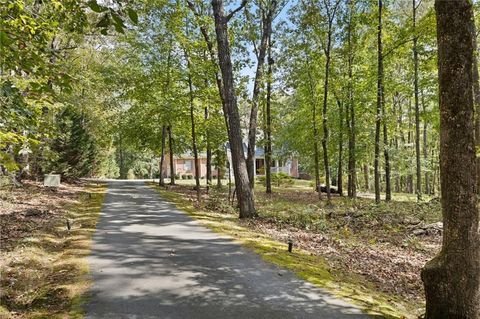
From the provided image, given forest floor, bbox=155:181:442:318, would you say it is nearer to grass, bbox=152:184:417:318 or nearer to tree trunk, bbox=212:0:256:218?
grass, bbox=152:184:417:318

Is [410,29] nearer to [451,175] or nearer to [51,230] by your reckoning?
[451,175]

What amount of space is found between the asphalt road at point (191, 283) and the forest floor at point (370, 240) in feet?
3.77

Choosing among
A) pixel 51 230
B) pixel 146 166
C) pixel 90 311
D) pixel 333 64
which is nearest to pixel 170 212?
pixel 51 230

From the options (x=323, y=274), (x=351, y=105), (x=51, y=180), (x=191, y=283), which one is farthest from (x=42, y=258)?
(x=351, y=105)

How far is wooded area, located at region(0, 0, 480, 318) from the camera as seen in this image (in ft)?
13.3

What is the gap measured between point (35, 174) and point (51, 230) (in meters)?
14.0

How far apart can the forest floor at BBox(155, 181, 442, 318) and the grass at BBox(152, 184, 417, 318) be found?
0.04 m

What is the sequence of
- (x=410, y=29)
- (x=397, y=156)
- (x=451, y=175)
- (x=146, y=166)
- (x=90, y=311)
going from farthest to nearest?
(x=146, y=166), (x=397, y=156), (x=410, y=29), (x=90, y=311), (x=451, y=175)

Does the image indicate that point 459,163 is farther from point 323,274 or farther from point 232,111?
point 232,111

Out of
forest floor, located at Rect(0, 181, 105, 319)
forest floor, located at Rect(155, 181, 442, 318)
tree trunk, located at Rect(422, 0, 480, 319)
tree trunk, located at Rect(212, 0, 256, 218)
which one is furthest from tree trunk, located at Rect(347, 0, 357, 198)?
forest floor, located at Rect(0, 181, 105, 319)

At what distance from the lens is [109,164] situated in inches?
1933

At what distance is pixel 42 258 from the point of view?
682cm

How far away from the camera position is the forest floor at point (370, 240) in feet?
20.5

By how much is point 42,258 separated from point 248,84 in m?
13.9
